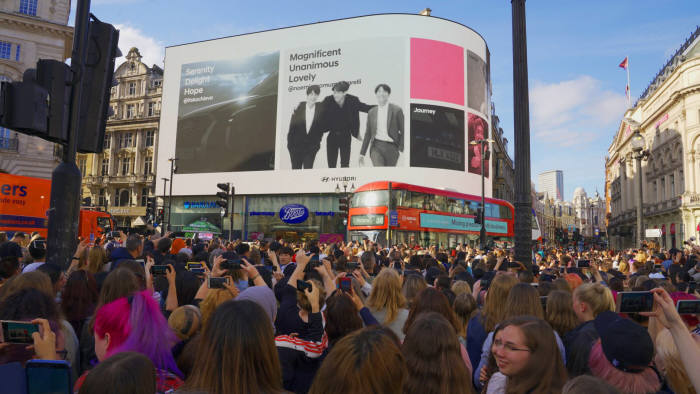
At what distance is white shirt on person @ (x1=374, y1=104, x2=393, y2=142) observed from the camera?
49.8 m

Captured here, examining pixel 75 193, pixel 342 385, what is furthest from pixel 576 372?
pixel 75 193

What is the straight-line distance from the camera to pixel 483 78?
56062 mm

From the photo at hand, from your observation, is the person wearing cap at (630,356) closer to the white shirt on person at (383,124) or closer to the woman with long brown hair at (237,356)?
the woman with long brown hair at (237,356)

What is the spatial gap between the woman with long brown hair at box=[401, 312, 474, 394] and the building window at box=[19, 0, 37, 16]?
126 ft

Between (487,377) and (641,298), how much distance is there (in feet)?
3.80

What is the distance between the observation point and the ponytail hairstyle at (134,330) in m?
2.83

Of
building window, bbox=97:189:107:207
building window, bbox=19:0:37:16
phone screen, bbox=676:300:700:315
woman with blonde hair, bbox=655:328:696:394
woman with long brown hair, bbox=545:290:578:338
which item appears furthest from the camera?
building window, bbox=97:189:107:207

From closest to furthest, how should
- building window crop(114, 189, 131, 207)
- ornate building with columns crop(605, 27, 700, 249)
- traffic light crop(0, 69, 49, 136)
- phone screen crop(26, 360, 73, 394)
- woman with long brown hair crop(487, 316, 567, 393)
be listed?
phone screen crop(26, 360, 73, 394) < woman with long brown hair crop(487, 316, 567, 393) < traffic light crop(0, 69, 49, 136) < ornate building with columns crop(605, 27, 700, 249) < building window crop(114, 189, 131, 207)

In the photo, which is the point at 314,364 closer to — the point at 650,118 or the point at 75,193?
the point at 75,193

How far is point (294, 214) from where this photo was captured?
168 feet

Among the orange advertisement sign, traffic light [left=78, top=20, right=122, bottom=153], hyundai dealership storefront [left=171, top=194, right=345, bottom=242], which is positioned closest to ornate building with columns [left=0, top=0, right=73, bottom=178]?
the orange advertisement sign

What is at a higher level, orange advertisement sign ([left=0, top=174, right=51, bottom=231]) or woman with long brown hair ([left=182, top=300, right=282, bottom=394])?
orange advertisement sign ([left=0, top=174, right=51, bottom=231])

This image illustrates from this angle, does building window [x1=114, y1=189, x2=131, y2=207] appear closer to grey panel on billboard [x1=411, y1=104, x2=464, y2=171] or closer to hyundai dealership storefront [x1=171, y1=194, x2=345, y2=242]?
hyundai dealership storefront [x1=171, y1=194, x2=345, y2=242]

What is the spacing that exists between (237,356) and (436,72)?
2067 inches
